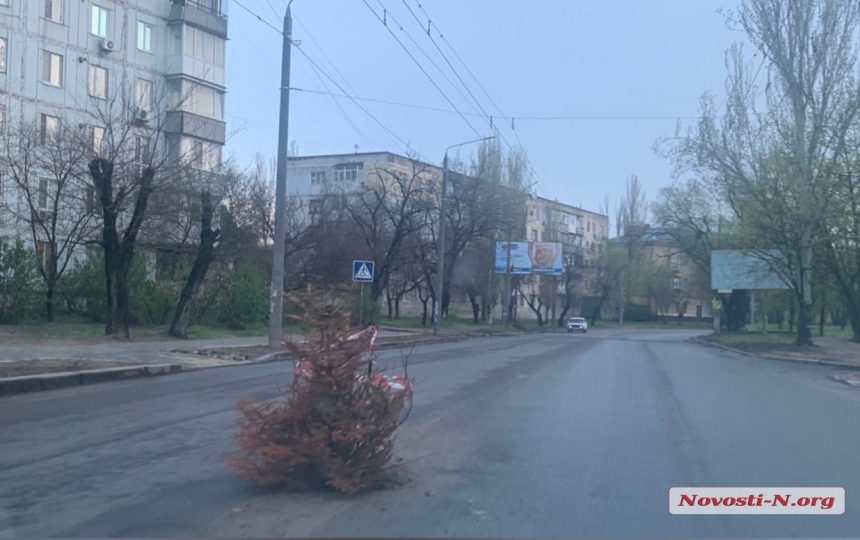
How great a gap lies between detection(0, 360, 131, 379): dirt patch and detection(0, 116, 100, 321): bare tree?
10.7 metres

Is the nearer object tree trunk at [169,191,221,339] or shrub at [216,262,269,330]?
tree trunk at [169,191,221,339]

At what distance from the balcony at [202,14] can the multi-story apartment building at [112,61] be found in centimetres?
5

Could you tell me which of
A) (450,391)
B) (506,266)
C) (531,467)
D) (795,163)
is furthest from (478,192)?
(531,467)

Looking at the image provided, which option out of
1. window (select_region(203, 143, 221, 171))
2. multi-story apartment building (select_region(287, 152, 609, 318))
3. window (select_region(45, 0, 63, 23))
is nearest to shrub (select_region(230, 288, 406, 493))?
window (select_region(203, 143, 221, 171))

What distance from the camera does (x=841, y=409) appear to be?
14.2 metres

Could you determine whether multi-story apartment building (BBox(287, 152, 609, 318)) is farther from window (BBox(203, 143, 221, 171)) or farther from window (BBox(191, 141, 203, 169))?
window (BBox(191, 141, 203, 169))

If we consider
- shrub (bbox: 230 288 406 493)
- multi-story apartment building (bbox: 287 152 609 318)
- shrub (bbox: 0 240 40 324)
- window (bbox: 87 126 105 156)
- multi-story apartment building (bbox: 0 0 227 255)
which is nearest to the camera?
shrub (bbox: 230 288 406 493)

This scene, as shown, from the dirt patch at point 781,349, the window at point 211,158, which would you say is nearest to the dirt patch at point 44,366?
the window at point 211,158

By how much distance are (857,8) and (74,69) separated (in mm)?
33243

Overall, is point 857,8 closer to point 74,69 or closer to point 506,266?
point 506,266

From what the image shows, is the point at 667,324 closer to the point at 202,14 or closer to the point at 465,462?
the point at 202,14

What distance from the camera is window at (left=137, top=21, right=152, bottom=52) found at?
41.5 metres

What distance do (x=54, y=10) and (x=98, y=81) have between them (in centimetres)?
364

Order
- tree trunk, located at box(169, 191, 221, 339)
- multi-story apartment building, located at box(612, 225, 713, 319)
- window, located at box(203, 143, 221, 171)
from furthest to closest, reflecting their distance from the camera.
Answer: multi-story apartment building, located at box(612, 225, 713, 319)
window, located at box(203, 143, 221, 171)
tree trunk, located at box(169, 191, 221, 339)
